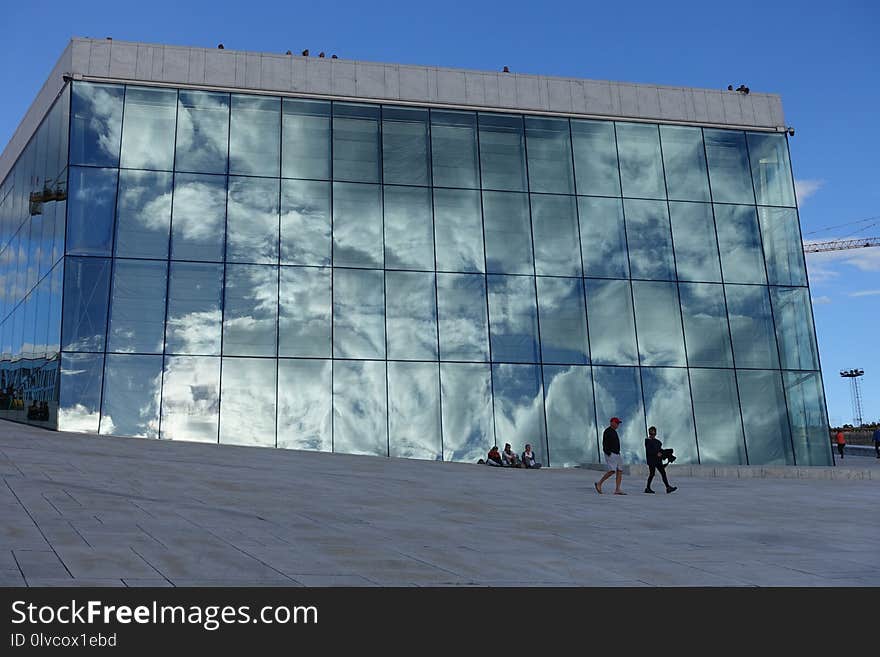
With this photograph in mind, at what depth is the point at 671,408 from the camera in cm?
2898

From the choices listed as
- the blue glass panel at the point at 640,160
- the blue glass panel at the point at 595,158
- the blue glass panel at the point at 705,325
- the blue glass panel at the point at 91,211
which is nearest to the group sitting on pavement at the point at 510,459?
the blue glass panel at the point at 705,325

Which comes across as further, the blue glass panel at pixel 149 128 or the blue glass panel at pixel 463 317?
the blue glass panel at pixel 463 317

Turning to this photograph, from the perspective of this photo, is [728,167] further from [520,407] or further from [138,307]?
[138,307]

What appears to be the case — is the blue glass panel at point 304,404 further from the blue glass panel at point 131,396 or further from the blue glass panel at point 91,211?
the blue glass panel at point 91,211

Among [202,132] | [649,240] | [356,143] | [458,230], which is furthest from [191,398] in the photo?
[649,240]

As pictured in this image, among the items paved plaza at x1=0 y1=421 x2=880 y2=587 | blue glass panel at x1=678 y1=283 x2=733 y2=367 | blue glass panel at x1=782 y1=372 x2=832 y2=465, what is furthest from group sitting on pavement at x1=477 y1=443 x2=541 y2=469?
blue glass panel at x1=782 y1=372 x2=832 y2=465

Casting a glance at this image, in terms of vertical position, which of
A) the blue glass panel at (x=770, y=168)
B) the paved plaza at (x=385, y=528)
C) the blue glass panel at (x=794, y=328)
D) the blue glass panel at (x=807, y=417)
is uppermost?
the blue glass panel at (x=770, y=168)

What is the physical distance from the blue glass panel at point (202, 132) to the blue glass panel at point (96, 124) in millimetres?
1962

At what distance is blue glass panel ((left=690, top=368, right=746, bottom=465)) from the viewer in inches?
Answer: 1138

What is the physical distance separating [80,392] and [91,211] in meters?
5.77

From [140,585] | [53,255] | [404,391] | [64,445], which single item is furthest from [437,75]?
[140,585]

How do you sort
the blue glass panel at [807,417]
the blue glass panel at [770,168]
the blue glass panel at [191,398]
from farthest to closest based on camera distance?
the blue glass panel at [770,168] < the blue glass panel at [807,417] < the blue glass panel at [191,398]

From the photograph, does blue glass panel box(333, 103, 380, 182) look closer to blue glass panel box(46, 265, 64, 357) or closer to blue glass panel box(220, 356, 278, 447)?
blue glass panel box(220, 356, 278, 447)

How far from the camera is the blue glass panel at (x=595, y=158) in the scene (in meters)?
30.5
